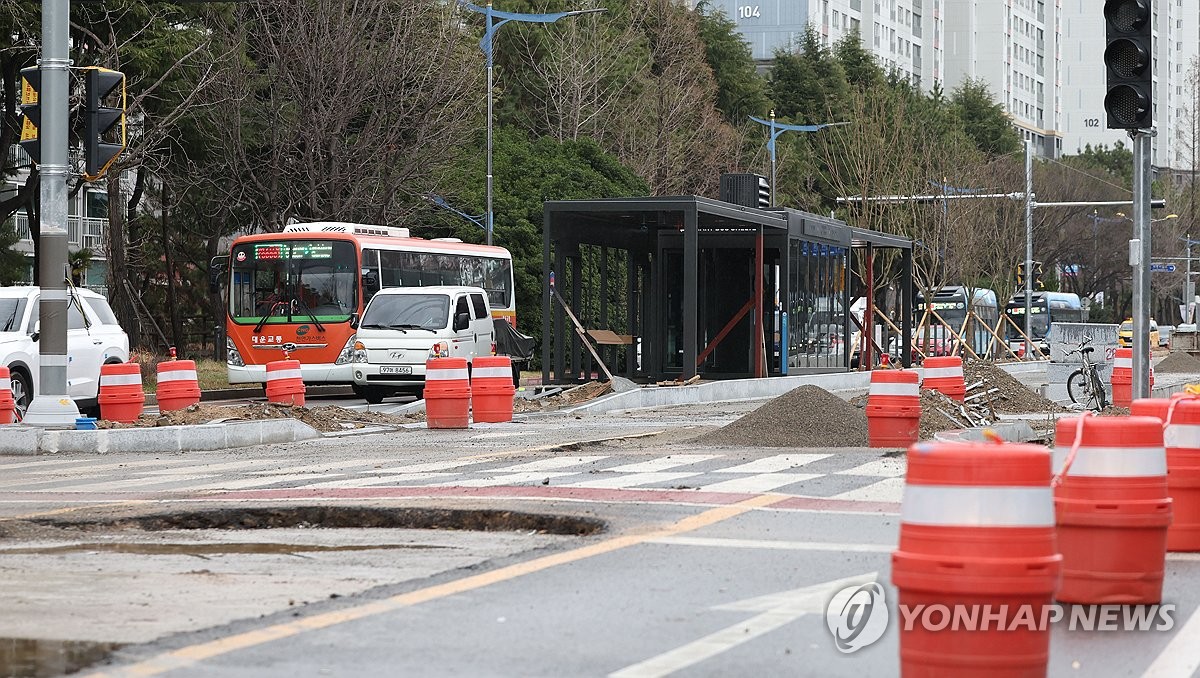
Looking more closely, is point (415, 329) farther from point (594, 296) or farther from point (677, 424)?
point (677, 424)

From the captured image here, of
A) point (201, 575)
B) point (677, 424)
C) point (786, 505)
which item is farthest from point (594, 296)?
point (201, 575)

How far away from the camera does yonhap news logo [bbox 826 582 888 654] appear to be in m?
6.78

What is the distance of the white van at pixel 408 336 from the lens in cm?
3061

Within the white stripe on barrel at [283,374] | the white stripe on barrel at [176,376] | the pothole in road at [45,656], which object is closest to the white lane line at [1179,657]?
the pothole in road at [45,656]

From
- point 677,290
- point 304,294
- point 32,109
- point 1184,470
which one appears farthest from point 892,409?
point 304,294

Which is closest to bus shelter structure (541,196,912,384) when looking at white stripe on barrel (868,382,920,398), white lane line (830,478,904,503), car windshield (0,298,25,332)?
car windshield (0,298,25,332)

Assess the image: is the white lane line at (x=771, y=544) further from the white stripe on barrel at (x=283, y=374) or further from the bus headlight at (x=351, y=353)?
the bus headlight at (x=351, y=353)

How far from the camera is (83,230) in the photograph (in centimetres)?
6594

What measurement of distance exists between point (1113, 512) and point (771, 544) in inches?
93.2

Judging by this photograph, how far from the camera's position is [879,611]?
741 cm

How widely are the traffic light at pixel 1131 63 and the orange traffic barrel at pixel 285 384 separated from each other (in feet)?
43.8

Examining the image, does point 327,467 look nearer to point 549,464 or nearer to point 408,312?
point 549,464

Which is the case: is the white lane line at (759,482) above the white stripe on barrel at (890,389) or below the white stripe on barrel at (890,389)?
below

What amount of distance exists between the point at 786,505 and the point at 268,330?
78.1 feet
